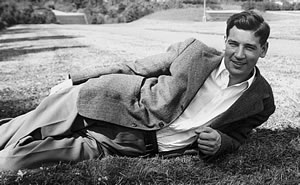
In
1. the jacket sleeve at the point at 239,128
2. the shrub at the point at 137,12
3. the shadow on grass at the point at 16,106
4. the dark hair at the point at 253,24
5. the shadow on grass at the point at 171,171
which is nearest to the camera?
the dark hair at the point at 253,24

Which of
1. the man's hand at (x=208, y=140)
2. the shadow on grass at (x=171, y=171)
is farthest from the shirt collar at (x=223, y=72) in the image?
the shadow on grass at (x=171, y=171)

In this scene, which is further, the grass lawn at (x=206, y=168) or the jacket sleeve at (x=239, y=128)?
the jacket sleeve at (x=239, y=128)

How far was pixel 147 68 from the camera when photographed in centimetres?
278

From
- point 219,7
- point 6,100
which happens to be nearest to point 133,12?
point 219,7

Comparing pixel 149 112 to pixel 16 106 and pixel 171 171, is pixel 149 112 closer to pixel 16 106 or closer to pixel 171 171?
pixel 171 171

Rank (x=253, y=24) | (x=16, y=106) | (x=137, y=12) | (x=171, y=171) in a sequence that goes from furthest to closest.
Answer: (x=137, y=12) < (x=16, y=106) < (x=171, y=171) < (x=253, y=24)

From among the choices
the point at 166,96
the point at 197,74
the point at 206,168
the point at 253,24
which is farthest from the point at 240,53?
the point at 206,168

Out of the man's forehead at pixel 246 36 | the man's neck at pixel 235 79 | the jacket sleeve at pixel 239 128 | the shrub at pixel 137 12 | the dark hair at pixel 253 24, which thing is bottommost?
the shrub at pixel 137 12

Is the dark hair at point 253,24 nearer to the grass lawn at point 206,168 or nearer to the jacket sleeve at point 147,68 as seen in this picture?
the jacket sleeve at point 147,68

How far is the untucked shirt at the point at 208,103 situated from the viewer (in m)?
2.59

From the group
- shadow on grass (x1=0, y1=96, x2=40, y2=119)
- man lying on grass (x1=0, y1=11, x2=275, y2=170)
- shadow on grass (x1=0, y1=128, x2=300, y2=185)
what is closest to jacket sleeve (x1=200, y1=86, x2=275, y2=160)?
man lying on grass (x1=0, y1=11, x2=275, y2=170)

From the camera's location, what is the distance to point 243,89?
2.59m

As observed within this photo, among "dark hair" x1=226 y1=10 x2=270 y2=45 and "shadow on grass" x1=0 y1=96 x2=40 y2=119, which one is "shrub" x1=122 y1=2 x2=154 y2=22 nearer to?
"shadow on grass" x1=0 y1=96 x2=40 y2=119

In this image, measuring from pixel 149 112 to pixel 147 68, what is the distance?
0.36 m
